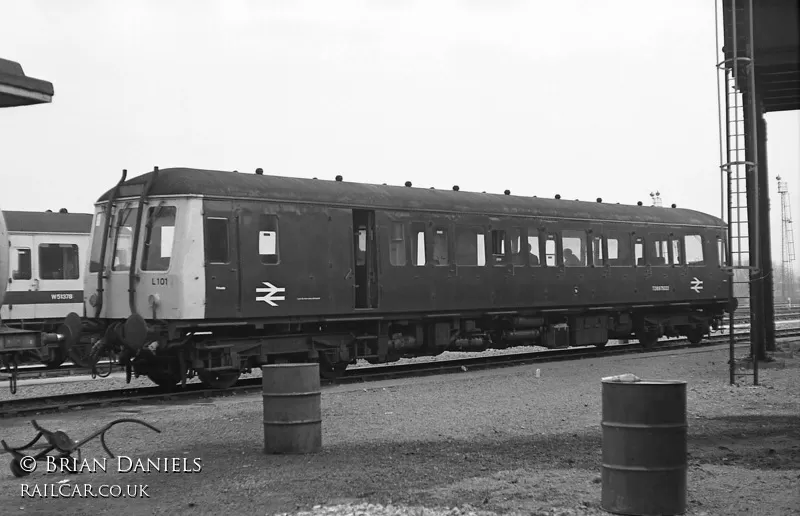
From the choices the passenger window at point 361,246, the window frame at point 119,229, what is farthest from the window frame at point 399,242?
the window frame at point 119,229

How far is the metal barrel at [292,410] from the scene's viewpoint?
412 inches

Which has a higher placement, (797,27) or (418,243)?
(797,27)

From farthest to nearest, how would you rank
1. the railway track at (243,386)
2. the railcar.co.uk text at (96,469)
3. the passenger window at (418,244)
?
the passenger window at (418,244), the railway track at (243,386), the railcar.co.uk text at (96,469)

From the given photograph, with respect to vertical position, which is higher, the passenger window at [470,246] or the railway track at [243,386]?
the passenger window at [470,246]

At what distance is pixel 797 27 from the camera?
20.4m

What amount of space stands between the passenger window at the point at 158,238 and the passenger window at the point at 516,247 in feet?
28.3

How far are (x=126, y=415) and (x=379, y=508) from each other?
7313mm

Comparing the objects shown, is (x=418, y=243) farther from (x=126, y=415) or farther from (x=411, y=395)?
(x=126, y=415)

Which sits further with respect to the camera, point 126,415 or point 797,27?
point 797,27

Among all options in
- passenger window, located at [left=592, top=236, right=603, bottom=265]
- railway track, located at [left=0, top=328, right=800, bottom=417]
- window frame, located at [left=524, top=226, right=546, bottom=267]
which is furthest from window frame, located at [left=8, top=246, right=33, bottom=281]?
passenger window, located at [left=592, top=236, right=603, bottom=265]

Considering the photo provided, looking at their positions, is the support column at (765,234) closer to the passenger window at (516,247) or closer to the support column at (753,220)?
the support column at (753,220)

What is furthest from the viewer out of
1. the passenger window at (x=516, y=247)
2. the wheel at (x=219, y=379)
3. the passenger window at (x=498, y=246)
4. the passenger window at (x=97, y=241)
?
the passenger window at (x=516, y=247)

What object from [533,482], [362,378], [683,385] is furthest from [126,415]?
[683,385]

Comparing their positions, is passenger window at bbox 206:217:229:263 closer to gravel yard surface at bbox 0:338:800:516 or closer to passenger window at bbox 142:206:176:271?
passenger window at bbox 142:206:176:271
